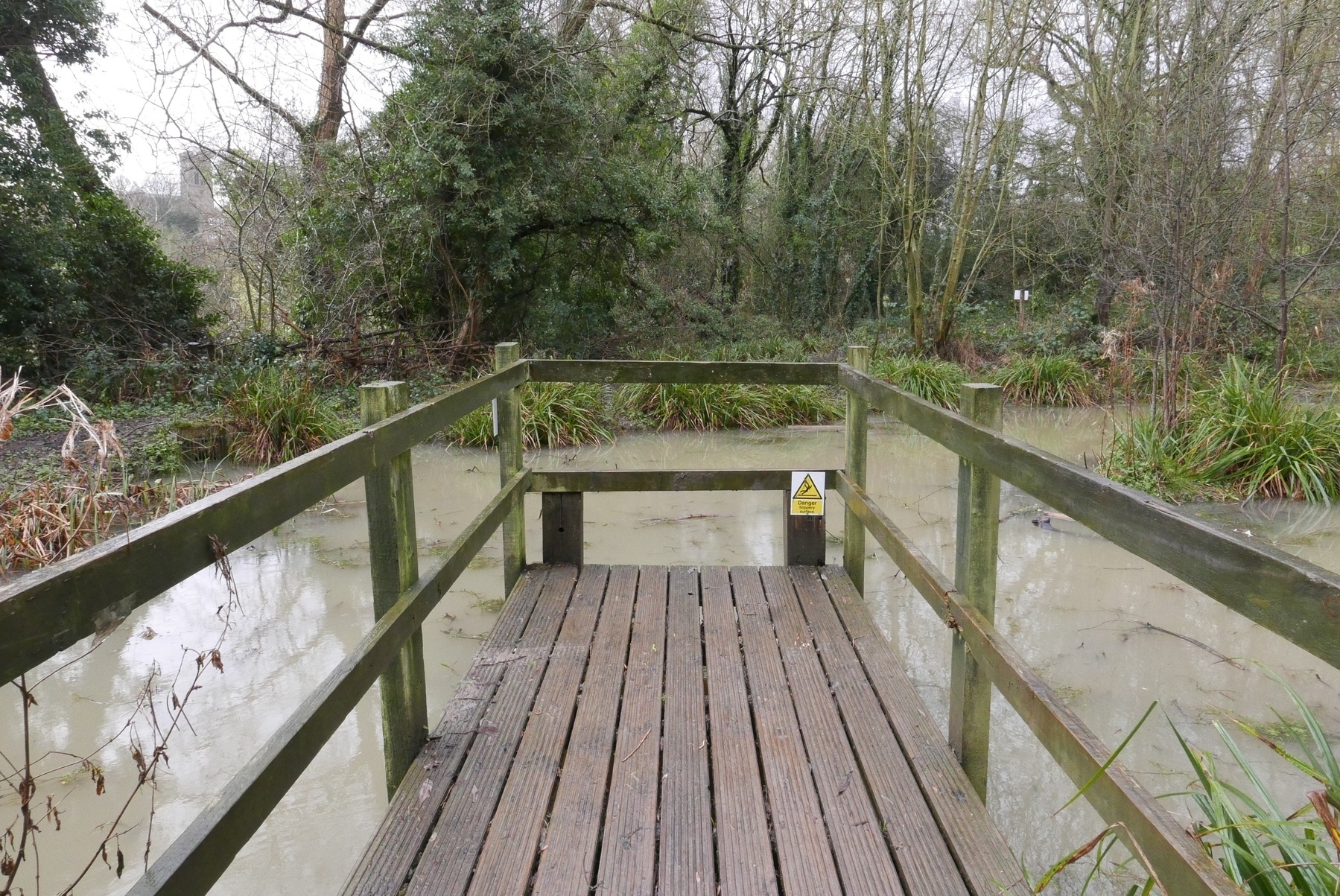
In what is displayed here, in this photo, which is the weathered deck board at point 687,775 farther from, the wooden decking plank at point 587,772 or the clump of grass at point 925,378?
the clump of grass at point 925,378

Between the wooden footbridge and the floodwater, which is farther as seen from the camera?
the floodwater

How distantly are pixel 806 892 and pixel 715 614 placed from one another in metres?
1.73

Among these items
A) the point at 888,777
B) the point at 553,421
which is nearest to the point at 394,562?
the point at 888,777

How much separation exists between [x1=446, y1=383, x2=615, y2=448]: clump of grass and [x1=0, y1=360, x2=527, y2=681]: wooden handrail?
7244mm

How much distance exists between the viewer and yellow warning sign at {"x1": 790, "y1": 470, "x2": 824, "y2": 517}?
4.03m

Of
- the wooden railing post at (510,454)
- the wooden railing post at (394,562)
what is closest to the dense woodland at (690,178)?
the wooden railing post at (510,454)

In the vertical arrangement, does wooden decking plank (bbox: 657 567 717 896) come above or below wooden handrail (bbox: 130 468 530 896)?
below

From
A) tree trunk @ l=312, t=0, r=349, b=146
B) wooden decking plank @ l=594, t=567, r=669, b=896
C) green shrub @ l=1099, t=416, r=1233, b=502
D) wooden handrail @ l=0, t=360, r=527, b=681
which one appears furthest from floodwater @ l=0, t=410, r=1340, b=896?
tree trunk @ l=312, t=0, r=349, b=146

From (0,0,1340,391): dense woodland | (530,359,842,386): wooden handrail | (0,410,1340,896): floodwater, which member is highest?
(0,0,1340,391): dense woodland

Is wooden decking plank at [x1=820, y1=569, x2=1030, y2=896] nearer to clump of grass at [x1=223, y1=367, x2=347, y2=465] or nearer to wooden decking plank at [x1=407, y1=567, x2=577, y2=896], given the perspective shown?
wooden decking plank at [x1=407, y1=567, x2=577, y2=896]

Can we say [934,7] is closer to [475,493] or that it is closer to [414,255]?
[414,255]

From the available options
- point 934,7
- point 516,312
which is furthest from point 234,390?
point 934,7

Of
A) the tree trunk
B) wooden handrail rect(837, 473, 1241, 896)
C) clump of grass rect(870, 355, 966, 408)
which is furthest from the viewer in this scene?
clump of grass rect(870, 355, 966, 408)

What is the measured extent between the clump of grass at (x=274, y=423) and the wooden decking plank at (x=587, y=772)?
19.1 ft
